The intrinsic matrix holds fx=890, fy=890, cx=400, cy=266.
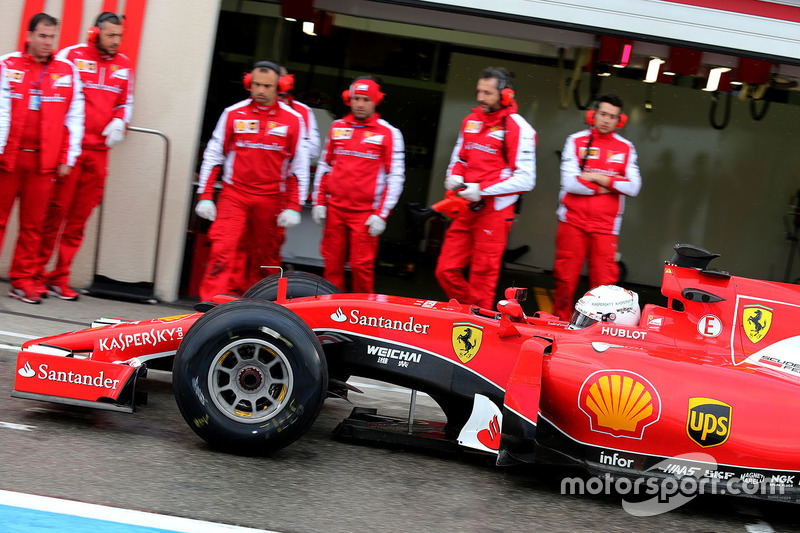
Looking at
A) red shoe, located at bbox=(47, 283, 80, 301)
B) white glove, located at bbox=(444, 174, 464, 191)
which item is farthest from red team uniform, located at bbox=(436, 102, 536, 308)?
red shoe, located at bbox=(47, 283, 80, 301)

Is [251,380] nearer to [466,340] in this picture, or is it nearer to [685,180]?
[466,340]

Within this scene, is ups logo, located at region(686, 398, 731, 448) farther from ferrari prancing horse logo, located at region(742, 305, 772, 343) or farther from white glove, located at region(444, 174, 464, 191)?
white glove, located at region(444, 174, 464, 191)

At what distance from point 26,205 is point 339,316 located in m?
3.64

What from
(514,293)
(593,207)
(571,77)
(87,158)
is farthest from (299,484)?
(571,77)

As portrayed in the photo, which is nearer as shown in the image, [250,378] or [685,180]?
[250,378]

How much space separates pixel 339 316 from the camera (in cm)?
457

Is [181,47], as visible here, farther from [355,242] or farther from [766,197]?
[766,197]

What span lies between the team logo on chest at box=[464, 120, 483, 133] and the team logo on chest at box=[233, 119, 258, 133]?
1.65 meters

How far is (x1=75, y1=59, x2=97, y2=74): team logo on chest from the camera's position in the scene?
7.07 m

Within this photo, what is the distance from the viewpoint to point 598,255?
7023 mm

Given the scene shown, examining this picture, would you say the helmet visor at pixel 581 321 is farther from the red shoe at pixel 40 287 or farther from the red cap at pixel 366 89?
the red shoe at pixel 40 287

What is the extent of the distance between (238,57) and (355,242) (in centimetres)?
429

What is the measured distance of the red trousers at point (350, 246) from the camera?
22.9 ft

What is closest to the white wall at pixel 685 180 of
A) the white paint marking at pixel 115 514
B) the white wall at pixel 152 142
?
the white wall at pixel 152 142
